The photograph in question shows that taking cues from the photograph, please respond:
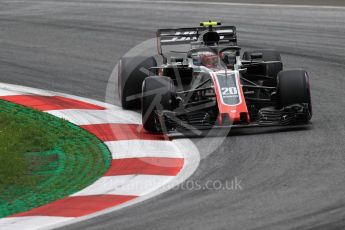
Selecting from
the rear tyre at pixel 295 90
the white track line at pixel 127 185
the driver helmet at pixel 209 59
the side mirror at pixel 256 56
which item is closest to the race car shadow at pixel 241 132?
the rear tyre at pixel 295 90

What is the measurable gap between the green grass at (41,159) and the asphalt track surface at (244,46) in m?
1.01

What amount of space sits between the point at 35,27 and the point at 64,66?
4.04 m

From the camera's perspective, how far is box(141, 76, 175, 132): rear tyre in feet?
36.7

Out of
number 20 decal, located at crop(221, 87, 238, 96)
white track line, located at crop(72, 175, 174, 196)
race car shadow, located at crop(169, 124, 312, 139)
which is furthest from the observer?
number 20 decal, located at crop(221, 87, 238, 96)

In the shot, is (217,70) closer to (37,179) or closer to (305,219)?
(37,179)

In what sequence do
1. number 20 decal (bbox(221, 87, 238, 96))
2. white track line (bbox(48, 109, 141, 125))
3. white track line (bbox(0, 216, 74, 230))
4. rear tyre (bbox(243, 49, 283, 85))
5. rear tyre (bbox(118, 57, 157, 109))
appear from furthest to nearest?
rear tyre (bbox(243, 49, 283, 85)), rear tyre (bbox(118, 57, 157, 109)), white track line (bbox(48, 109, 141, 125)), number 20 decal (bbox(221, 87, 238, 96)), white track line (bbox(0, 216, 74, 230))

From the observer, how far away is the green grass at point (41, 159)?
29.5ft

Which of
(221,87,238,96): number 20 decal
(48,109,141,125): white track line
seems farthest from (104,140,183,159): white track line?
(48,109,141,125): white track line

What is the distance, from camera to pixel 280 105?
11.6 m

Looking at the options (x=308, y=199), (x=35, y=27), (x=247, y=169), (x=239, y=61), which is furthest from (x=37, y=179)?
(x=35, y=27)

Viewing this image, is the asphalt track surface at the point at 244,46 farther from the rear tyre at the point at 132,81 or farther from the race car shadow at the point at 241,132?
the rear tyre at the point at 132,81

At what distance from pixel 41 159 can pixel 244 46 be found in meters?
7.34

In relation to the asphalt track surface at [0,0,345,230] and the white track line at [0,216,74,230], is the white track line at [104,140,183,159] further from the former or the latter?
the white track line at [0,216,74,230]

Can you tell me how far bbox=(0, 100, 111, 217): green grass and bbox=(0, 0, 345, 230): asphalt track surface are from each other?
3.30 ft
